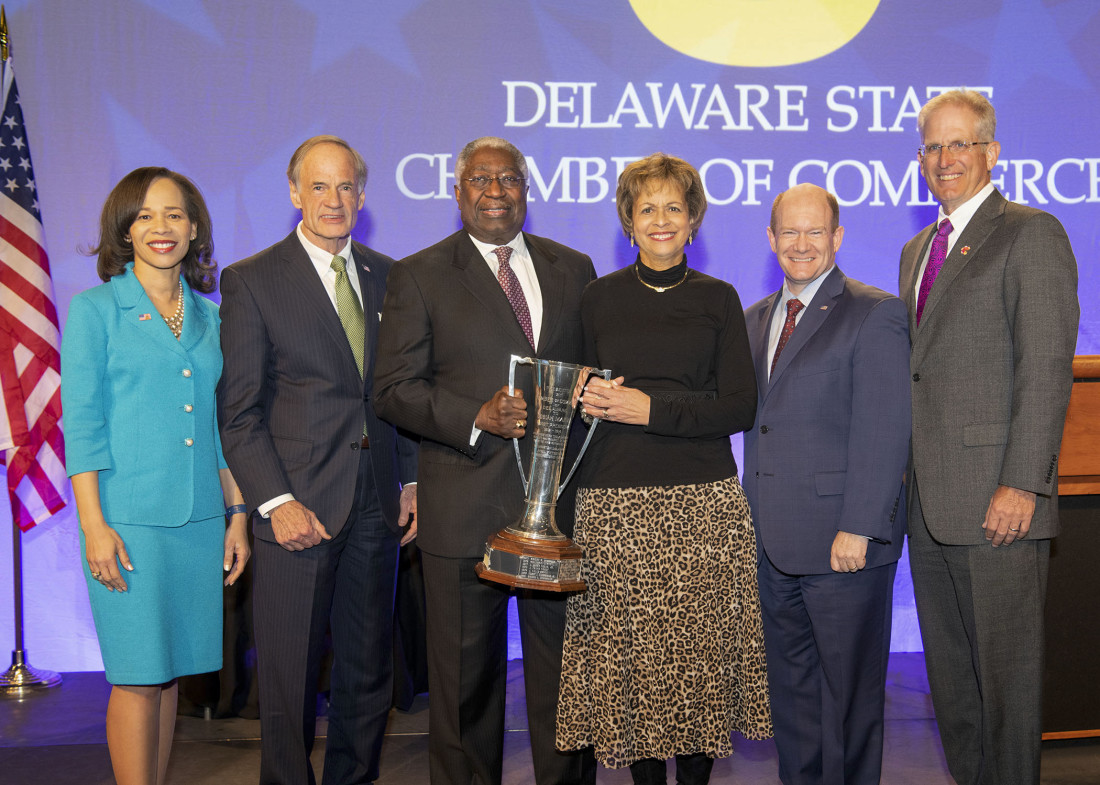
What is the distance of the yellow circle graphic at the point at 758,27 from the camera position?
4.56 m

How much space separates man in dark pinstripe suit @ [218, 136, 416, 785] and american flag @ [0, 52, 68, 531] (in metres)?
1.89

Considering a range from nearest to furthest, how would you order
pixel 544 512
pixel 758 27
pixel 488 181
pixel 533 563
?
pixel 533 563 < pixel 544 512 < pixel 488 181 < pixel 758 27

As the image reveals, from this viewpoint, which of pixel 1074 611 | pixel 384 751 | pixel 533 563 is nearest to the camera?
pixel 533 563

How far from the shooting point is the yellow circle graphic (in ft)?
15.0

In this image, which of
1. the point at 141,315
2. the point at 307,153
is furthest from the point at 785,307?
the point at 141,315

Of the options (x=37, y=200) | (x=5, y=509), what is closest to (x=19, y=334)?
(x=37, y=200)

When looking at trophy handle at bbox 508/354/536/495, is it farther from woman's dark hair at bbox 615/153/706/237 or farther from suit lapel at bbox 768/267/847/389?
suit lapel at bbox 768/267/847/389

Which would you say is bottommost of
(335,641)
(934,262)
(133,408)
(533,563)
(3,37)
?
(335,641)

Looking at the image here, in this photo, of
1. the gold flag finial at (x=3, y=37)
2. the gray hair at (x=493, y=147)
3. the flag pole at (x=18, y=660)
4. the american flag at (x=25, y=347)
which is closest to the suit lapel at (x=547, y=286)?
→ the gray hair at (x=493, y=147)

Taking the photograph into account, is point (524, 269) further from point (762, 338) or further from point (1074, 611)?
point (1074, 611)

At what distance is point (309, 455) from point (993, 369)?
1.89 m

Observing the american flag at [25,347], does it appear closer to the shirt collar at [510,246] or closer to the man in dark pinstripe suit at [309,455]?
the man in dark pinstripe suit at [309,455]

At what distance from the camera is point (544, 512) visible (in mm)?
2289

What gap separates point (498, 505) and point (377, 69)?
286 cm
